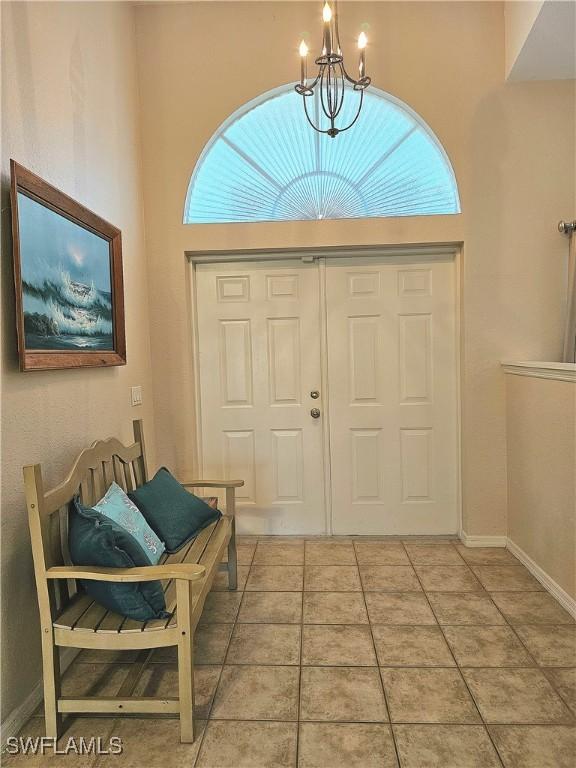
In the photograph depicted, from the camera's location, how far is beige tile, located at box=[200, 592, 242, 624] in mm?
2508

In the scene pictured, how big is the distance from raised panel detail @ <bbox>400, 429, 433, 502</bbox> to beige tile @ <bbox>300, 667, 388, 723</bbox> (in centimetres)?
165

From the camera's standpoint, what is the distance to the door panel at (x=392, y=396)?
3.50 meters

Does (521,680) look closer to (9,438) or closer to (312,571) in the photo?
(312,571)

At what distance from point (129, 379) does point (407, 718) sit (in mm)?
2288

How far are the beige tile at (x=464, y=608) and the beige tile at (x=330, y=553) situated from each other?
644mm

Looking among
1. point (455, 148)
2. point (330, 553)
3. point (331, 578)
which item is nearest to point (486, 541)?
point (330, 553)

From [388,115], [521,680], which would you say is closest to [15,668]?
[521,680]

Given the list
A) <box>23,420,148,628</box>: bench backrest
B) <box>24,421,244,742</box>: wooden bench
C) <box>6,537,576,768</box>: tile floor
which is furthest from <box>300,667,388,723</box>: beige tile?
<box>23,420,148,628</box>: bench backrest

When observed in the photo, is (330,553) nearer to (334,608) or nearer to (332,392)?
(334,608)

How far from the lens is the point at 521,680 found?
201 cm

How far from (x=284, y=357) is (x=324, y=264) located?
2.38 feet

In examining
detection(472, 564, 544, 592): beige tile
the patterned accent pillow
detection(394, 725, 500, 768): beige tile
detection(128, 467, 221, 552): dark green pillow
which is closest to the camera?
detection(394, 725, 500, 768): beige tile

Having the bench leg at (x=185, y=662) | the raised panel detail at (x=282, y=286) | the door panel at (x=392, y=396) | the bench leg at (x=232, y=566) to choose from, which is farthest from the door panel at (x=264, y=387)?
the bench leg at (x=185, y=662)

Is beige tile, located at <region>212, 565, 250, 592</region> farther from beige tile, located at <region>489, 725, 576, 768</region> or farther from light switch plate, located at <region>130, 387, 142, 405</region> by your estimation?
beige tile, located at <region>489, 725, 576, 768</region>
